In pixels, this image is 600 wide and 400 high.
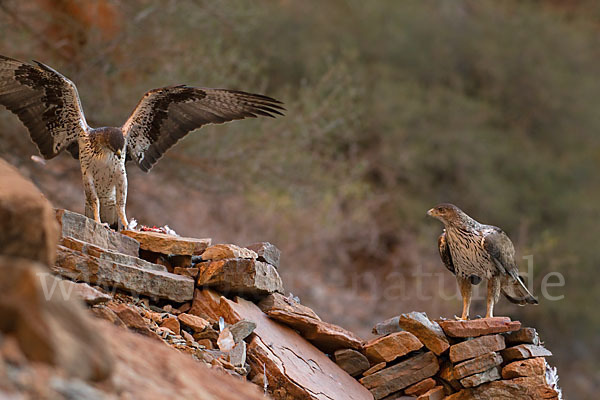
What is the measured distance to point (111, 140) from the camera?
566 centimetres

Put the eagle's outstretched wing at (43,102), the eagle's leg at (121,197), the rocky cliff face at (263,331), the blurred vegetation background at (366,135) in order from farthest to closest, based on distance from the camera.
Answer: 1. the blurred vegetation background at (366,135)
2. the eagle's leg at (121,197)
3. the eagle's outstretched wing at (43,102)
4. the rocky cliff face at (263,331)

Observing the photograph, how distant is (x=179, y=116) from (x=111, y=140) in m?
0.89

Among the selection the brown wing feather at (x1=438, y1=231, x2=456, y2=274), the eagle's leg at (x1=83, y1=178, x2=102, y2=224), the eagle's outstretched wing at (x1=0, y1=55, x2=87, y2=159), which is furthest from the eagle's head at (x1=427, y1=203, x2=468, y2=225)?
the eagle's outstretched wing at (x1=0, y1=55, x2=87, y2=159)

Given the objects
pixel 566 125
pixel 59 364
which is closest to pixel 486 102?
pixel 566 125

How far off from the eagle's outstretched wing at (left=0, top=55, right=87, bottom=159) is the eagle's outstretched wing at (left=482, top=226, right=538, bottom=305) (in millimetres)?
3445

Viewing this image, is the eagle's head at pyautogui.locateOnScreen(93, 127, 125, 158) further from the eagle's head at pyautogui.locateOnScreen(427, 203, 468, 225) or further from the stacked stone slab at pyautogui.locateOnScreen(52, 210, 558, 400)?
the eagle's head at pyautogui.locateOnScreen(427, 203, 468, 225)

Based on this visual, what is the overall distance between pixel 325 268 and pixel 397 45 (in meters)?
8.25

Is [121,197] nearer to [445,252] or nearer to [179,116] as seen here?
[179,116]

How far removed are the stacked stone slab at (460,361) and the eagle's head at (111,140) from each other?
2545 millimetres

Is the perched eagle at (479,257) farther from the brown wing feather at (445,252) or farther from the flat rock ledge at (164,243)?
the flat rock ledge at (164,243)

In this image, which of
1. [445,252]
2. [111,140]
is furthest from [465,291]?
[111,140]

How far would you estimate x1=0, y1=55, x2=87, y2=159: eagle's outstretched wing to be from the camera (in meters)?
5.71

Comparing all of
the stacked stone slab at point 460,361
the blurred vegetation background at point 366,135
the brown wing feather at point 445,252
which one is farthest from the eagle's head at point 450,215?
the blurred vegetation background at point 366,135

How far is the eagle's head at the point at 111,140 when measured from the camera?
5.66 m
